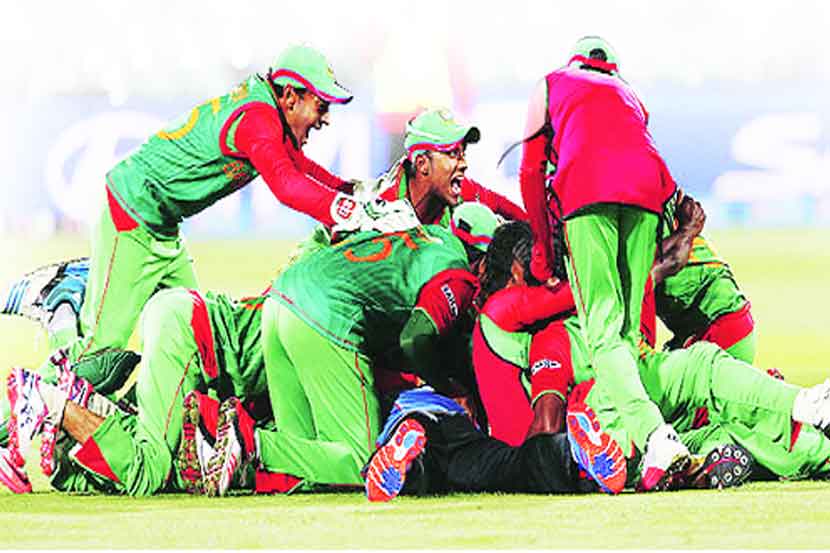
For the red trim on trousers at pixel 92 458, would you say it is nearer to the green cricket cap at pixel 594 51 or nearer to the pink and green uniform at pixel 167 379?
the pink and green uniform at pixel 167 379

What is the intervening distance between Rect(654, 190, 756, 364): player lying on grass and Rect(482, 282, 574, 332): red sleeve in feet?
2.05

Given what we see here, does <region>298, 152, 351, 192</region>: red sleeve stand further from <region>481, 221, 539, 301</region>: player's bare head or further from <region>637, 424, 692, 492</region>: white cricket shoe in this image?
<region>637, 424, 692, 492</region>: white cricket shoe

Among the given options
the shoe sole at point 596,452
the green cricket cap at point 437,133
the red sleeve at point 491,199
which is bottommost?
the shoe sole at point 596,452

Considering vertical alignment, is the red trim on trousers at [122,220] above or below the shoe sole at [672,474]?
above

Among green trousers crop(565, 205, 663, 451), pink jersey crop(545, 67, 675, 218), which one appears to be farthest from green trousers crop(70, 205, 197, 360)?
green trousers crop(565, 205, 663, 451)

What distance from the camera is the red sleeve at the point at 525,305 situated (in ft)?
16.9

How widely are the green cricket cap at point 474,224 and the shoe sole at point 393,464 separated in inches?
44.9

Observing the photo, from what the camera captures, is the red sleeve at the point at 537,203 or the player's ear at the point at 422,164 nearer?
the red sleeve at the point at 537,203

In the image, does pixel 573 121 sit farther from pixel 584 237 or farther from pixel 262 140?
pixel 262 140

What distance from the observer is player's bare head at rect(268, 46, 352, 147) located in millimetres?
6141

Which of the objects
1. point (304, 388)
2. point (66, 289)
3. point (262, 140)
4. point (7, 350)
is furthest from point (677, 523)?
point (7, 350)

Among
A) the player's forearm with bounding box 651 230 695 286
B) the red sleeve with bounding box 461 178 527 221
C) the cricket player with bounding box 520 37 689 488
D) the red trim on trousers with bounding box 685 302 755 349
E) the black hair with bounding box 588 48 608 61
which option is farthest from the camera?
the red sleeve with bounding box 461 178 527 221

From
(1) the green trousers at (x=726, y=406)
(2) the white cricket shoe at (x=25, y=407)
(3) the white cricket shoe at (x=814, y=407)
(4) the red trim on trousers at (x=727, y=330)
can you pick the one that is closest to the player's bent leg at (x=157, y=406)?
(2) the white cricket shoe at (x=25, y=407)

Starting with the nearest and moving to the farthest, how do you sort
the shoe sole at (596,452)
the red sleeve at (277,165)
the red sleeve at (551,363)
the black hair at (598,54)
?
the shoe sole at (596,452) → the red sleeve at (551,363) → the black hair at (598,54) → the red sleeve at (277,165)
